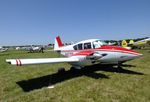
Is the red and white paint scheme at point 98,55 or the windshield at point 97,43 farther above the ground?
the windshield at point 97,43

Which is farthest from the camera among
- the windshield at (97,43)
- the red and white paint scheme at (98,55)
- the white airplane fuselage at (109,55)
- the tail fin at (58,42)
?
the tail fin at (58,42)

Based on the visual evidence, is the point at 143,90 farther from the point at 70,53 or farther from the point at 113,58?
the point at 70,53

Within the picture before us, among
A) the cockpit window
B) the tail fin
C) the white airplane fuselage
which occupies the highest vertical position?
the tail fin

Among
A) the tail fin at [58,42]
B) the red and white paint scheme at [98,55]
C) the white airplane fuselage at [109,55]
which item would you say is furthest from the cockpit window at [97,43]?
the tail fin at [58,42]

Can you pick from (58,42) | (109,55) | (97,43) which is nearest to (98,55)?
(109,55)

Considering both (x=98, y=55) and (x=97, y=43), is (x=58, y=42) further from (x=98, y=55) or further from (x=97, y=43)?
(x=98, y=55)

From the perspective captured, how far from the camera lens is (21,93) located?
6.71 metres

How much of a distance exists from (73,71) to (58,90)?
14.9ft

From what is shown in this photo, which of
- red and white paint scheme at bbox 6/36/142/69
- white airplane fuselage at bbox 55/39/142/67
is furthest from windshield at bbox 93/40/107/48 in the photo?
white airplane fuselage at bbox 55/39/142/67

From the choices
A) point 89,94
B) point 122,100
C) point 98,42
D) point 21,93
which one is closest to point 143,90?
point 122,100

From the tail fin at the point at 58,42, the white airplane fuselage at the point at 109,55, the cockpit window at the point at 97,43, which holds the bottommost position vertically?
the white airplane fuselage at the point at 109,55

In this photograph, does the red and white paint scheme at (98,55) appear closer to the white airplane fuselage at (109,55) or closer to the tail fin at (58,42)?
the white airplane fuselage at (109,55)

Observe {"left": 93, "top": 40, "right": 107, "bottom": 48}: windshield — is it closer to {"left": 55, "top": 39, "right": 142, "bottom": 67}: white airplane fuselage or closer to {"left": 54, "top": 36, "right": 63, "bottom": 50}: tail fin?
{"left": 55, "top": 39, "right": 142, "bottom": 67}: white airplane fuselage

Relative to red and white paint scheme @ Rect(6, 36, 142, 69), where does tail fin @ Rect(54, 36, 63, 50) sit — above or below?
above
